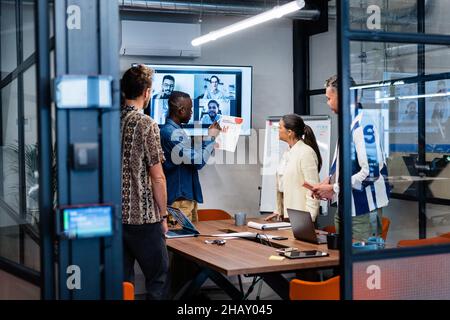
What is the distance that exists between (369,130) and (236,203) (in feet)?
14.5

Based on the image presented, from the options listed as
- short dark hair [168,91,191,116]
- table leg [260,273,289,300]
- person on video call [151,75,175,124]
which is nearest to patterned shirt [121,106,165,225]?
table leg [260,273,289,300]

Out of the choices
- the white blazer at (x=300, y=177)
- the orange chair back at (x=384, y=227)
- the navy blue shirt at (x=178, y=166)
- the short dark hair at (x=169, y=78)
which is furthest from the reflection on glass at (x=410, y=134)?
the short dark hair at (x=169, y=78)

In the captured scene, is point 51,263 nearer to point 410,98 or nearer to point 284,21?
point 410,98

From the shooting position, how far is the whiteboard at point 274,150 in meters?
7.79

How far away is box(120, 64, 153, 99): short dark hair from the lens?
380 centimetres

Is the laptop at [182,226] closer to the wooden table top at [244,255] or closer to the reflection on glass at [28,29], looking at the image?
the wooden table top at [244,255]

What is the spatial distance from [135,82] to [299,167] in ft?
7.17

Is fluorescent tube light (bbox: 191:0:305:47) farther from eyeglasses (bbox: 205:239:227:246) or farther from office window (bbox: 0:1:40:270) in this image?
office window (bbox: 0:1:40:270)

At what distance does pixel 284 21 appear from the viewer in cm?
847

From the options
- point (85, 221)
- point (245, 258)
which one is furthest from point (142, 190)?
point (85, 221)

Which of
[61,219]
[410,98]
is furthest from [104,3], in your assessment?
[410,98]

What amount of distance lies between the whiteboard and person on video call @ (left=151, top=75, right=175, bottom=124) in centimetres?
130

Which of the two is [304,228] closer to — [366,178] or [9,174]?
[366,178]

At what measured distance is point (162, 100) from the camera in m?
7.73
